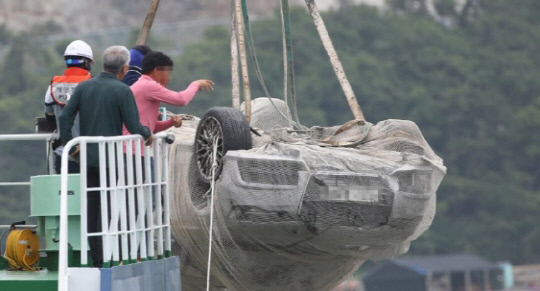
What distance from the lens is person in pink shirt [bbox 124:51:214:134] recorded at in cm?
1166

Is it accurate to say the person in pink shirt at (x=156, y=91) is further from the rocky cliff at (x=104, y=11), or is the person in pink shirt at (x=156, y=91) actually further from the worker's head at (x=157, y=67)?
the rocky cliff at (x=104, y=11)

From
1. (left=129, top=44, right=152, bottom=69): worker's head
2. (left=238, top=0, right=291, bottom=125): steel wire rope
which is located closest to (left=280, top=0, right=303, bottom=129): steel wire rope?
(left=238, top=0, right=291, bottom=125): steel wire rope

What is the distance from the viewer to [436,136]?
90.9 meters

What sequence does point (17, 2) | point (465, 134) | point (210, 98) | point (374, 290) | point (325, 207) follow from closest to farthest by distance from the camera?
point (325, 207), point (374, 290), point (210, 98), point (465, 134), point (17, 2)

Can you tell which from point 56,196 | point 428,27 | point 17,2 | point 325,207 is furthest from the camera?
point 17,2

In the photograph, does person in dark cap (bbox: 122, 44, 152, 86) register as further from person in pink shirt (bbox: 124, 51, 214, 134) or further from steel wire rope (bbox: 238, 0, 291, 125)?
steel wire rope (bbox: 238, 0, 291, 125)

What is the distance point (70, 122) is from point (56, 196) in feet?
1.73

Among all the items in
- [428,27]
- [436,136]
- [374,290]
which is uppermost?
[428,27]

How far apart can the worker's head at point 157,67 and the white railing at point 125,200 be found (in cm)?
99

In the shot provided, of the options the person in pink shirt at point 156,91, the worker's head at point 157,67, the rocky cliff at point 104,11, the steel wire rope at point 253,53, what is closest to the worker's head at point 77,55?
the person in pink shirt at point 156,91

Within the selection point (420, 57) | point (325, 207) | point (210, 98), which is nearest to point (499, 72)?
point (420, 57)

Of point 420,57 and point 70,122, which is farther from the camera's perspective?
point 420,57

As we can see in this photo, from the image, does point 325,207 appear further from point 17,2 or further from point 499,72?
point 17,2

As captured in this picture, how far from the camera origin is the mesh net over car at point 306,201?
1179 centimetres
